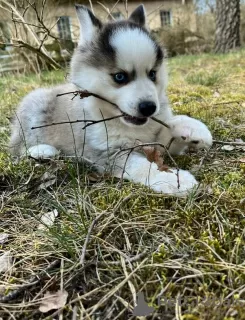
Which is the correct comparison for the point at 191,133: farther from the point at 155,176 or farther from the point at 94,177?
the point at 94,177

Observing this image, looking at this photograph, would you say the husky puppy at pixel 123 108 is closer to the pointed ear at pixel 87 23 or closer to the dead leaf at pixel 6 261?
the pointed ear at pixel 87 23

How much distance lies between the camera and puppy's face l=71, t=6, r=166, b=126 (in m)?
2.29

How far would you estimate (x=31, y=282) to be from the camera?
1456 mm

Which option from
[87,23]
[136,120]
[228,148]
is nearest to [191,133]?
[228,148]

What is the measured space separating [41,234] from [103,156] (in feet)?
3.05

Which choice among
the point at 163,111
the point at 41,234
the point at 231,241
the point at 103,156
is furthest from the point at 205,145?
the point at 41,234

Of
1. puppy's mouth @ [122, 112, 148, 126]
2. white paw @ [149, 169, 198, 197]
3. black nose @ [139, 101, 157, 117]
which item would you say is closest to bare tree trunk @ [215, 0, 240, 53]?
puppy's mouth @ [122, 112, 148, 126]

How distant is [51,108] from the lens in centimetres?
319

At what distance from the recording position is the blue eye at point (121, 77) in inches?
93.1

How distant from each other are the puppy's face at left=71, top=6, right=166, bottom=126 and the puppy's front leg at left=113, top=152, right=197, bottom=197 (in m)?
0.29

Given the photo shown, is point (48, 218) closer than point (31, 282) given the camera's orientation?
No

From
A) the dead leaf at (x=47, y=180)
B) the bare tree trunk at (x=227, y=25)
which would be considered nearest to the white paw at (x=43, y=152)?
the dead leaf at (x=47, y=180)

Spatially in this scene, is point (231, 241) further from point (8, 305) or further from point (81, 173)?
point (81, 173)

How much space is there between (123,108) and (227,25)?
957cm
